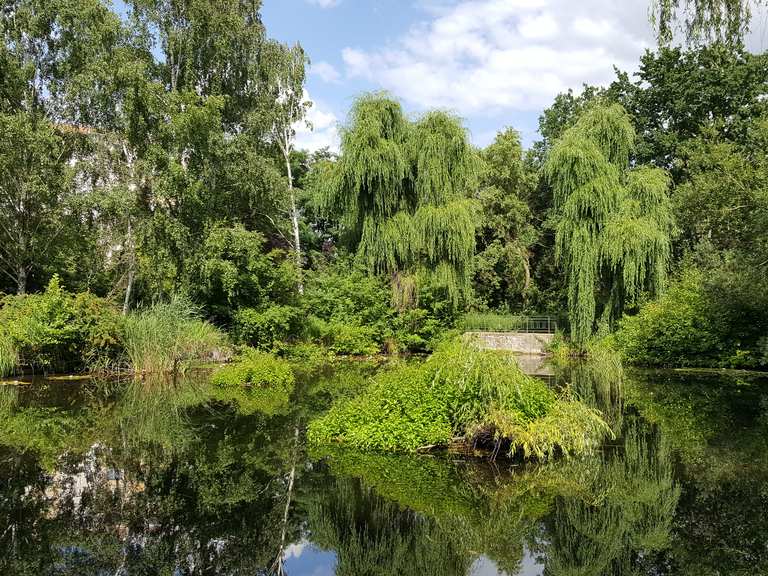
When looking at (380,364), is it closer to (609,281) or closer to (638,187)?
(609,281)

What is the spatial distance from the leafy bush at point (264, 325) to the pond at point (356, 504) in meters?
8.42

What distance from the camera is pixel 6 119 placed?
62.3ft

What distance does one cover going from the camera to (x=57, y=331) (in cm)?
1577

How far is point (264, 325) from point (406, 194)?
748 cm

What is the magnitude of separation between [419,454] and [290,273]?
13146 millimetres

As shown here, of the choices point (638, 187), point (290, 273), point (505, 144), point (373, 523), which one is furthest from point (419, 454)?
point (505, 144)

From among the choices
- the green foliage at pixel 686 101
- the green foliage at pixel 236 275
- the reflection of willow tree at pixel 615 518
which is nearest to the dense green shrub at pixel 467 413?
the reflection of willow tree at pixel 615 518

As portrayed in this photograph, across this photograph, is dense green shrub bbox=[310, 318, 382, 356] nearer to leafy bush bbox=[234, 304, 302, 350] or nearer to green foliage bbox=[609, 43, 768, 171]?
leafy bush bbox=[234, 304, 302, 350]

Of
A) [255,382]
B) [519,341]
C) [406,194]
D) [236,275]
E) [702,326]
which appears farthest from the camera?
[519,341]

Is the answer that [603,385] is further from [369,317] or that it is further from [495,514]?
[369,317]

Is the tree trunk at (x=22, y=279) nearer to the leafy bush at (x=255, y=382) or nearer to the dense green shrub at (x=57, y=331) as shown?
the dense green shrub at (x=57, y=331)

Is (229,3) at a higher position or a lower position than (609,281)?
higher

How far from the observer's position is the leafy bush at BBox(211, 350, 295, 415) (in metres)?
13.9

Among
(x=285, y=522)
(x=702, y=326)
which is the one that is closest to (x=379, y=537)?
(x=285, y=522)
